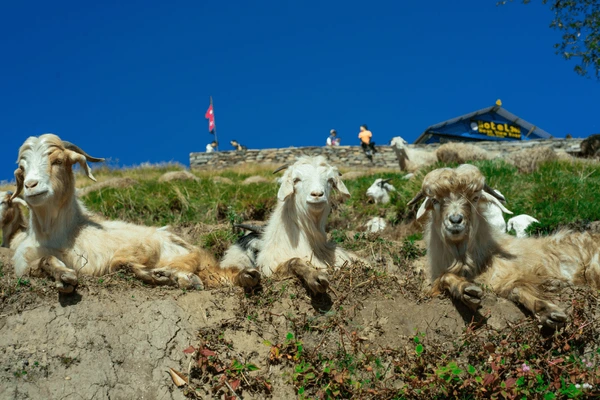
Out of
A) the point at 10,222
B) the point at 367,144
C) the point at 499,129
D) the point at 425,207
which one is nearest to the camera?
the point at 425,207

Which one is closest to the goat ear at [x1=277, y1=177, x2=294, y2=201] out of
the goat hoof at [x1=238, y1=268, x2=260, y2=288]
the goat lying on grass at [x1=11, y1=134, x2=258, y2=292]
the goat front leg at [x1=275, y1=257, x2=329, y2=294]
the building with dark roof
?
the goat front leg at [x1=275, y1=257, x2=329, y2=294]

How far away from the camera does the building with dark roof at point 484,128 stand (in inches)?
1482

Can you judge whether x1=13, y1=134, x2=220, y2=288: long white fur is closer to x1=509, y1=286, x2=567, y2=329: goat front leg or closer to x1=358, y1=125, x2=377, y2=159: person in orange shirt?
x1=509, y1=286, x2=567, y2=329: goat front leg

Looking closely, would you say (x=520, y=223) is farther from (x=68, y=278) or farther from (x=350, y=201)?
(x=68, y=278)

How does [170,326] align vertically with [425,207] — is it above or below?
below

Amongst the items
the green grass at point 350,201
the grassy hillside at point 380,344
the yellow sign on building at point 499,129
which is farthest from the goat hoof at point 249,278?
the yellow sign on building at point 499,129

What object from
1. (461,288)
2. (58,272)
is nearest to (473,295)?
(461,288)

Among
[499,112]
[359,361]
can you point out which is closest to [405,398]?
[359,361]

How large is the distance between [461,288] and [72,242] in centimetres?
377

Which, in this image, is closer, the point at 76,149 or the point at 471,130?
the point at 76,149

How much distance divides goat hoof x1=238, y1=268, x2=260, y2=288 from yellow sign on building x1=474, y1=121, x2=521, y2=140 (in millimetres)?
36983

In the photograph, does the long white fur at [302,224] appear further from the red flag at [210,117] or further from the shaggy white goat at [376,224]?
the red flag at [210,117]

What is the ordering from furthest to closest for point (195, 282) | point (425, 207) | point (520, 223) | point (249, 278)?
1. point (520, 223)
2. point (425, 207)
3. point (195, 282)
4. point (249, 278)

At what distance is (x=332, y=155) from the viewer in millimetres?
27016
